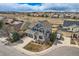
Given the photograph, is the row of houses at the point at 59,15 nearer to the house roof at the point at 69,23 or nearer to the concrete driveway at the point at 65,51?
the house roof at the point at 69,23

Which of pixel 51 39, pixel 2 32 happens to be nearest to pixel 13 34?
pixel 2 32

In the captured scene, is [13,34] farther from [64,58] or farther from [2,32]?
[64,58]

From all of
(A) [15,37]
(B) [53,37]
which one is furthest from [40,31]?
(A) [15,37]

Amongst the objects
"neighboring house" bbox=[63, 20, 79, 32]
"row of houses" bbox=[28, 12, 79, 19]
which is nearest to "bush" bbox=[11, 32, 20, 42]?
"row of houses" bbox=[28, 12, 79, 19]

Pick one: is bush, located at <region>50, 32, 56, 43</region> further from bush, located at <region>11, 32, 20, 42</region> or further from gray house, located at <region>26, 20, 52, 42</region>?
bush, located at <region>11, 32, 20, 42</region>

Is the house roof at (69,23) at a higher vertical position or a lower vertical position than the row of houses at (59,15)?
lower

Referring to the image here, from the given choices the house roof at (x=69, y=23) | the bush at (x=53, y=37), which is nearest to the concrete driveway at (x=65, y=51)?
the bush at (x=53, y=37)

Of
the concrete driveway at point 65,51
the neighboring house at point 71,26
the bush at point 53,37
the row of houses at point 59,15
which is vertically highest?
the row of houses at point 59,15
